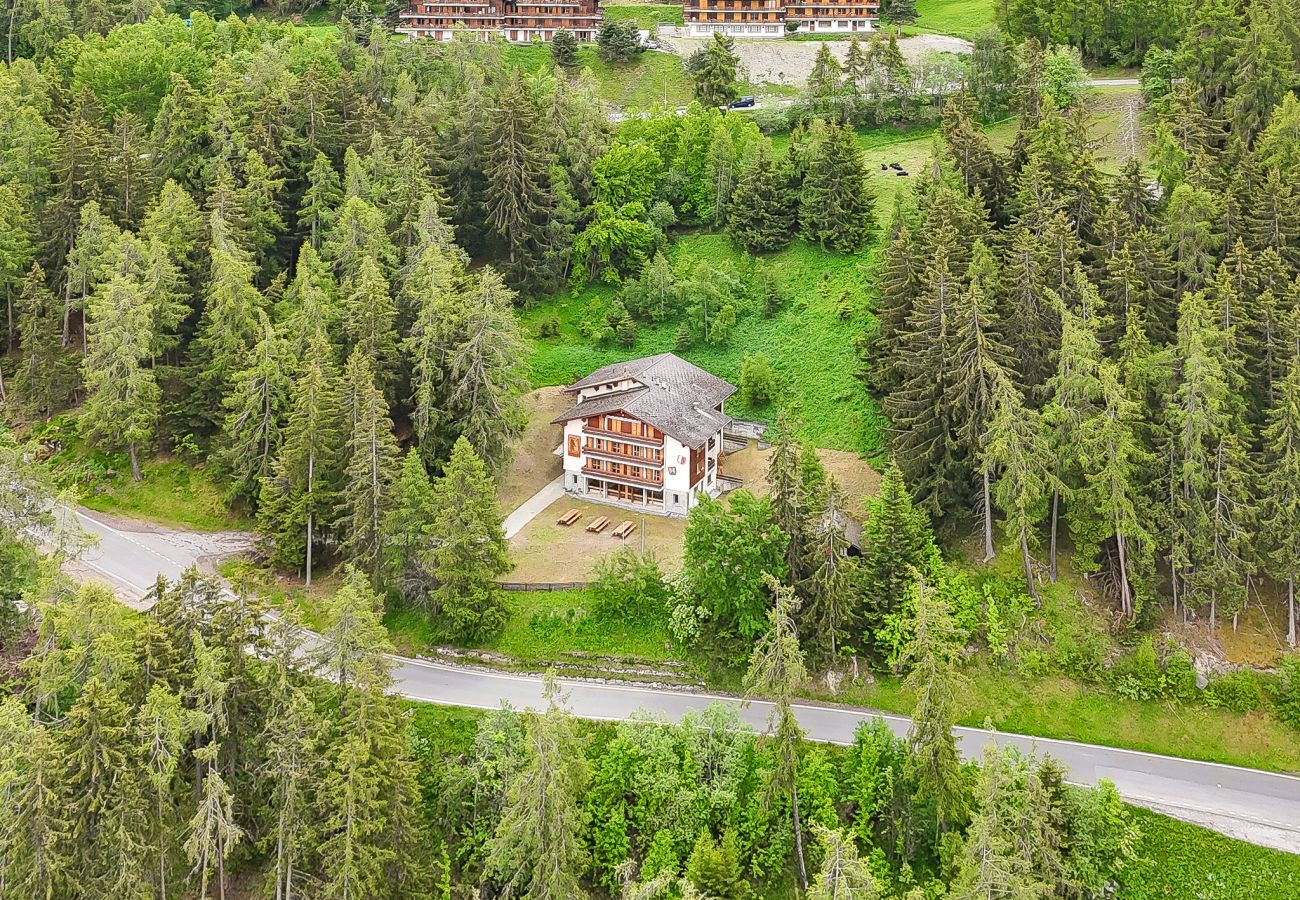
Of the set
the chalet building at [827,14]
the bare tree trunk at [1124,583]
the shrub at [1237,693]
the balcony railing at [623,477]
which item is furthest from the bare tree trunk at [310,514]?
the chalet building at [827,14]

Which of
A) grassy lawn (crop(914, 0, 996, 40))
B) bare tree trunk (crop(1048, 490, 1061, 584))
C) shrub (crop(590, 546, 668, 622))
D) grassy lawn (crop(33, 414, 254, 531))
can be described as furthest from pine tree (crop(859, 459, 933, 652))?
grassy lawn (crop(914, 0, 996, 40))

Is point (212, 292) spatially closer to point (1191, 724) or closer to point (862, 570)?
point (862, 570)

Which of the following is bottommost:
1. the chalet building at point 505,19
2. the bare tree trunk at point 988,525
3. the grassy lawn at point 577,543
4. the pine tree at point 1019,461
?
the grassy lawn at point 577,543

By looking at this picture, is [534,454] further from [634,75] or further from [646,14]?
[646,14]

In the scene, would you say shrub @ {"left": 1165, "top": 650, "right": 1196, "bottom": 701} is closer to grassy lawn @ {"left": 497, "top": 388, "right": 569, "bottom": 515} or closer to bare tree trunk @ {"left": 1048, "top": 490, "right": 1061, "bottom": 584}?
bare tree trunk @ {"left": 1048, "top": 490, "right": 1061, "bottom": 584}

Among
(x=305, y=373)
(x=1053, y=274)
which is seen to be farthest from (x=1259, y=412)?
(x=305, y=373)

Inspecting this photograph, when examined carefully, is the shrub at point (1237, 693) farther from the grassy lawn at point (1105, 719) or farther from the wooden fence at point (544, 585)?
the wooden fence at point (544, 585)
